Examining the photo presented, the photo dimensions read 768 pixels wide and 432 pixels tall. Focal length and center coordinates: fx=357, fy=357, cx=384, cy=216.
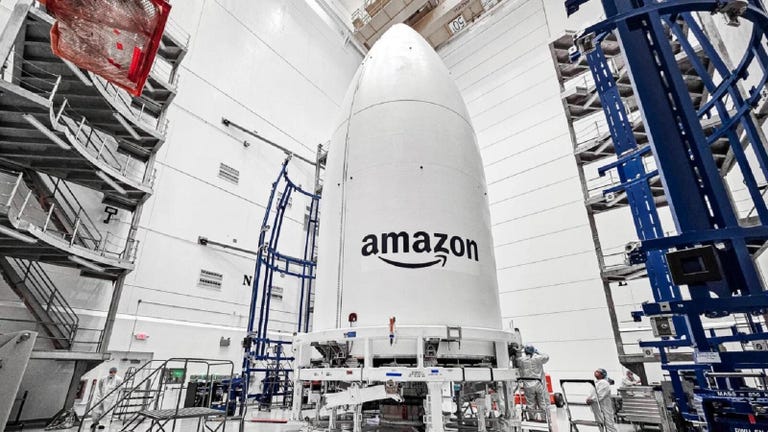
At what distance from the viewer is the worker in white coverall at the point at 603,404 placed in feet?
20.3

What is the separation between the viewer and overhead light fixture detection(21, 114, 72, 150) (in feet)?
20.7

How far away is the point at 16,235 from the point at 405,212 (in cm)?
703

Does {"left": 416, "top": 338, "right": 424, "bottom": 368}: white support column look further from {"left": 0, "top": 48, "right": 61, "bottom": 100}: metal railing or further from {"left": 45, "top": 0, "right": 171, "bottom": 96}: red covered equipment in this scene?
{"left": 0, "top": 48, "right": 61, "bottom": 100}: metal railing

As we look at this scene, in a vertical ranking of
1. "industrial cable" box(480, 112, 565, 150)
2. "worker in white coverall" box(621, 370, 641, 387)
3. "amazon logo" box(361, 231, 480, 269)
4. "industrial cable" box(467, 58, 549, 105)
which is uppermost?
"industrial cable" box(467, 58, 549, 105)

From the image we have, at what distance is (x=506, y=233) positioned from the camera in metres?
13.2

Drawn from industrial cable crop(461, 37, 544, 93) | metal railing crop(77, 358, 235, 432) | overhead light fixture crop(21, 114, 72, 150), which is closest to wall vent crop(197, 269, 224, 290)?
metal railing crop(77, 358, 235, 432)

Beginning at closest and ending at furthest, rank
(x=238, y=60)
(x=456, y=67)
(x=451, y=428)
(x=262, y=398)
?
1. (x=451, y=428)
2. (x=262, y=398)
3. (x=238, y=60)
4. (x=456, y=67)

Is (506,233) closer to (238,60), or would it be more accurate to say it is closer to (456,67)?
(456,67)

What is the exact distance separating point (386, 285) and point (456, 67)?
17040mm

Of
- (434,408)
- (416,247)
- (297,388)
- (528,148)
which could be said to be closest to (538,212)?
(528,148)

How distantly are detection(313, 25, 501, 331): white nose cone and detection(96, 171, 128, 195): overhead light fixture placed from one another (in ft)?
20.2

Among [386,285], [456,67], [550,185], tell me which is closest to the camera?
[386,285]

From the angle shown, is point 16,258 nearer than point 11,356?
No

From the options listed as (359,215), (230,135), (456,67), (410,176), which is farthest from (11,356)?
(456,67)
